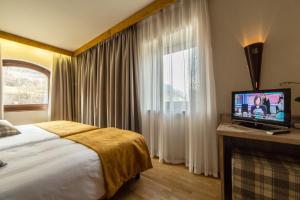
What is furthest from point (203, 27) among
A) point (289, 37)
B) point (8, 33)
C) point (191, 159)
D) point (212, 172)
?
point (8, 33)

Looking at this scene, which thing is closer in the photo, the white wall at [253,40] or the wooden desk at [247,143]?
the wooden desk at [247,143]

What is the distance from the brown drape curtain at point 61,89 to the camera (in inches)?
147

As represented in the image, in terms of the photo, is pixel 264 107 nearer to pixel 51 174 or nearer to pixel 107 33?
pixel 51 174

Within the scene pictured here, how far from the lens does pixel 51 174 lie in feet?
3.24

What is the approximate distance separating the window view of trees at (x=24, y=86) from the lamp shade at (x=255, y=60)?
4464 millimetres

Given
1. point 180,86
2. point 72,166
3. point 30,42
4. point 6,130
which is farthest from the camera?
point 30,42

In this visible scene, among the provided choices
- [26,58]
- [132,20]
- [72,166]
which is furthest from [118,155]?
[26,58]

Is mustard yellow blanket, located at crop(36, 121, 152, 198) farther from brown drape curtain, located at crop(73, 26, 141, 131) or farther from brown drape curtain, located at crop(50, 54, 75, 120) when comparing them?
brown drape curtain, located at crop(50, 54, 75, 120)

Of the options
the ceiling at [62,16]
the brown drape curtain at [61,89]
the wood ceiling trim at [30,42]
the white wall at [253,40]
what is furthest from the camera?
the brown drape curtain at [61,89]

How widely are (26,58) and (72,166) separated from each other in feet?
12.1

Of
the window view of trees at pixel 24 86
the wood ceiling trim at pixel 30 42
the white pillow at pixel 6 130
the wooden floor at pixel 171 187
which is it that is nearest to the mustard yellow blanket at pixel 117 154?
the wooden floor at pixel 171 187

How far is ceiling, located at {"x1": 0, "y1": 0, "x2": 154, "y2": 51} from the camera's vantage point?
83.8 inches

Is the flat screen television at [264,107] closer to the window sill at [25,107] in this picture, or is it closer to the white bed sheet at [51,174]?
the white bed sheet at [51,174]

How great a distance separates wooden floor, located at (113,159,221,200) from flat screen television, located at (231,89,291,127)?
864 millimetres
